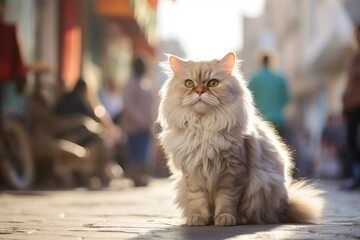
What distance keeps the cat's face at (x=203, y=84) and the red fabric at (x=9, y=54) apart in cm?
470

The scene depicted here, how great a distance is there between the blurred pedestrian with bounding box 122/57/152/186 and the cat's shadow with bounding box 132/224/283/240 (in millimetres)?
6606

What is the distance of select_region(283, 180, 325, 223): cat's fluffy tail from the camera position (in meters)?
4.52

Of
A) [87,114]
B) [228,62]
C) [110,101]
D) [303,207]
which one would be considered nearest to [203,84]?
[228,62]

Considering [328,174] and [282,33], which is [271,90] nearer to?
[328,174]

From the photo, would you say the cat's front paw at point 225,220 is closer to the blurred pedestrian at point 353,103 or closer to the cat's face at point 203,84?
the cat's face at point 203,84

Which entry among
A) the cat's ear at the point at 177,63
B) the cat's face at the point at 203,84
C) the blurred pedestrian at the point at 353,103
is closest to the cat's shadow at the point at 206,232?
the cat's face at the point at 203,84

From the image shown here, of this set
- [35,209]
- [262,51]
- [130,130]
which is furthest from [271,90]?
[35,209]

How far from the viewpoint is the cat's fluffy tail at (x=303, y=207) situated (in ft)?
14.8

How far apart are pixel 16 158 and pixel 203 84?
17.8 feet

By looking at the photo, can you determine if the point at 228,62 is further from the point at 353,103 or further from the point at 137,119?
the point at 137,119

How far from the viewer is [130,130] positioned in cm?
1095

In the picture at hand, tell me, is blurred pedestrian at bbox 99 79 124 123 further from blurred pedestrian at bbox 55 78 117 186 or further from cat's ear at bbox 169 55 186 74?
cat's ear at bbox 169 55 186 74

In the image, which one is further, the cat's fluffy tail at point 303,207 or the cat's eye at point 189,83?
the cat's fluffy tail at point 303,207

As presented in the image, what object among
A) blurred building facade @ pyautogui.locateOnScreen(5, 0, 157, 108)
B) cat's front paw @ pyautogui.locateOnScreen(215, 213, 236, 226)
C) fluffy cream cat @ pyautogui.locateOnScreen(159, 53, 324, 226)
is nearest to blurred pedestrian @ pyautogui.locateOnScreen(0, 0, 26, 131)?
blurred building facade @ pyautogui.locateOnScreen(5, 0, 157, 108)
